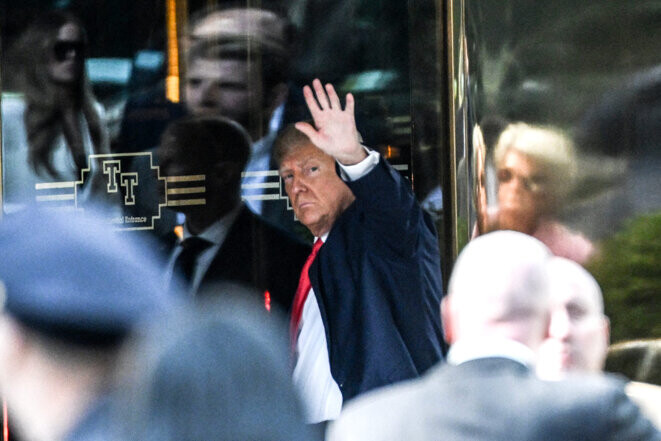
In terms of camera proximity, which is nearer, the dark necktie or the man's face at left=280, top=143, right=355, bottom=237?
the man's face at left=280, top=143, right=355, bottom=237

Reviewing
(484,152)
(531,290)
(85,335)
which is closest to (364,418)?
(531,290)

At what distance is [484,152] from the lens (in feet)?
17.7

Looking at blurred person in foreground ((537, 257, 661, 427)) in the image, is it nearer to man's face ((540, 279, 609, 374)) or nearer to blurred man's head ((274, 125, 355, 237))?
man's face ((540, 279, 609, 374))

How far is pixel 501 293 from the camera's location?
292 centimetres

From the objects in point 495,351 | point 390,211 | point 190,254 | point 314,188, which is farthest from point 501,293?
point 190,254

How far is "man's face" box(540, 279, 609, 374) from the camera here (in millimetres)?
3861

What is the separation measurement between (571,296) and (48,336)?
229 cm

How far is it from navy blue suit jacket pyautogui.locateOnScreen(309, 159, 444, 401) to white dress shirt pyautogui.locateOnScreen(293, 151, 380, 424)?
4cm

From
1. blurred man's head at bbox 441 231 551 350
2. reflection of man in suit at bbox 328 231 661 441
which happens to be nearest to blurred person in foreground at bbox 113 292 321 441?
reflection of man in suit at bbox 328 231 661 441

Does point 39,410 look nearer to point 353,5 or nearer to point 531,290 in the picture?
point 531,290

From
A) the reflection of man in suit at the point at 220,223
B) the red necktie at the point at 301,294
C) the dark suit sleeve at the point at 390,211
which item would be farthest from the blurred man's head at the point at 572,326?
the reflection of man in suit at the point at 220,223

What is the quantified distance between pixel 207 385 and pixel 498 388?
111 cm

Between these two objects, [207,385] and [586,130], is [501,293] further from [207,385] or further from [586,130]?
[586,130]

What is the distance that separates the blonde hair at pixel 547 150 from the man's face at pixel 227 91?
1116mm
